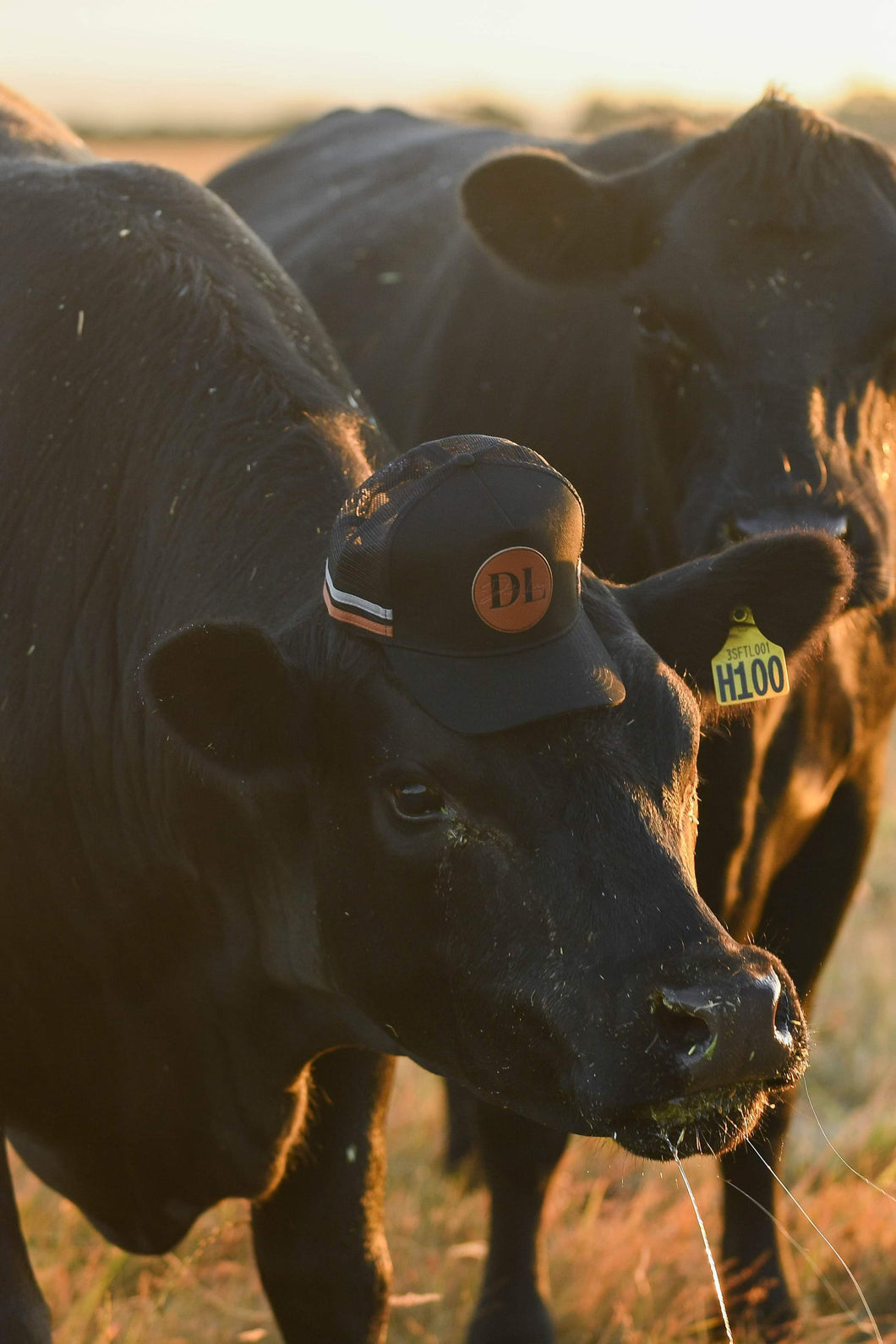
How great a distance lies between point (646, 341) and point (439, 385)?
2.23ft

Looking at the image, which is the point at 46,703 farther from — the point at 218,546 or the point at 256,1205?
the point at 256,1205

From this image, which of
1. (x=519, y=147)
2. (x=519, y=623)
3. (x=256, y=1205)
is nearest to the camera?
(x=519, y=623)

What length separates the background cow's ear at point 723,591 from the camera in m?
3.09

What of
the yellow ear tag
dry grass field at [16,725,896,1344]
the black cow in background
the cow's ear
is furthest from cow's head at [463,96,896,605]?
dry grass field at [16,725,896,1344]

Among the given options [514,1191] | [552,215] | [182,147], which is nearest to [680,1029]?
[514,1191]

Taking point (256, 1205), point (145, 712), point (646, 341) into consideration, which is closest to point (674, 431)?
point (646, 341)

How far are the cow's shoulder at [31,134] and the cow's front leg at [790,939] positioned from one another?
8.04 ft

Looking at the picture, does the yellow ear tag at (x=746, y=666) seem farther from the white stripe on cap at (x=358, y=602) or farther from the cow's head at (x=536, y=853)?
the white stripe on cap at (x=358, y=602)

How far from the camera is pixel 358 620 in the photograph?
285cm

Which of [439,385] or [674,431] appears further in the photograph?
[439,385]

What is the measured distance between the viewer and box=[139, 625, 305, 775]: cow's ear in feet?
9.00

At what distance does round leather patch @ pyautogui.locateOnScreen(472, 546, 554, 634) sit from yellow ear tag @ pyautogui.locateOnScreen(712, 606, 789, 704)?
50 cm

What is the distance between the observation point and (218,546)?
10.9 feet

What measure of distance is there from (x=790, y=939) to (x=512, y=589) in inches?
90.7
